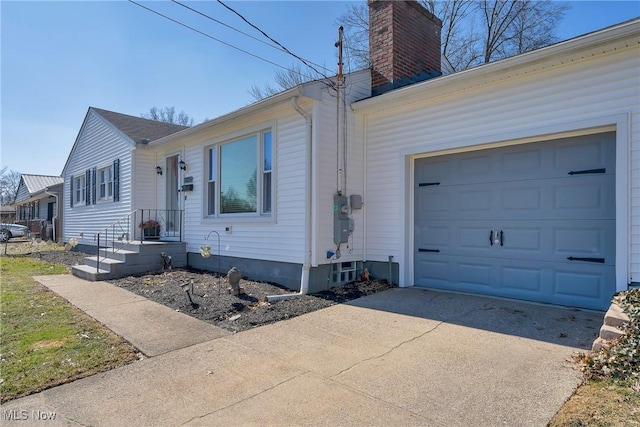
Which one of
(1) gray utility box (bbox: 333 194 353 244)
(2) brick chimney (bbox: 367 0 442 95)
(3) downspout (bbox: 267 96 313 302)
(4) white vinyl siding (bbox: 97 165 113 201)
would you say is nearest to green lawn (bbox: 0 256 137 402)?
(3) downspout (bbox: 267 96 313 302)

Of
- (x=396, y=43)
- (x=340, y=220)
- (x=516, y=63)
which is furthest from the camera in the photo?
(x=396, y=43)

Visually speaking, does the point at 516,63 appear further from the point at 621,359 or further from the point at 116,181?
the point at 116,181

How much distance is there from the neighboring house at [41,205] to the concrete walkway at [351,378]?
57.6 feet

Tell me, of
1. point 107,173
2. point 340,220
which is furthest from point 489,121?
point 107,173

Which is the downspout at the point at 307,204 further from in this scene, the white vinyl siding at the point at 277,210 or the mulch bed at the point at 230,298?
the mulch bed at the point at 230,298

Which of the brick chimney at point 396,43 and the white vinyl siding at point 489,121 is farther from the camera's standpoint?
the brick chimney at point 396,43

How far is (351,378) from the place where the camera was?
3.16 m

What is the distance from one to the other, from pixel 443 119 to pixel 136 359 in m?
5.61

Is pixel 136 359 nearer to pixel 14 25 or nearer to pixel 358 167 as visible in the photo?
pixel 358 167

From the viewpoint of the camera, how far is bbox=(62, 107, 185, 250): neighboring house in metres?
11.2

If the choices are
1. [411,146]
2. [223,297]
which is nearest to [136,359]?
[223,297]

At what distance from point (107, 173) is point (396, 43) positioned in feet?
35.9

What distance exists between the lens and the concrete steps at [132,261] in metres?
8.33

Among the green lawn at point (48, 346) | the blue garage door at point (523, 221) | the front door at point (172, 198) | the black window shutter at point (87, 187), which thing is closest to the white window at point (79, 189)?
the black window shutter at point (87, 187)
